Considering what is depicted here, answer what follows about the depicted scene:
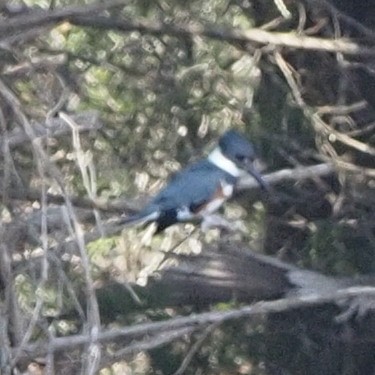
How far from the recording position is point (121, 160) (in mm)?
4879

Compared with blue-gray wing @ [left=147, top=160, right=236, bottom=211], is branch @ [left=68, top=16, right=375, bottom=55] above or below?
above

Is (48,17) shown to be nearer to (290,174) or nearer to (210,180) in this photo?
(290,174)

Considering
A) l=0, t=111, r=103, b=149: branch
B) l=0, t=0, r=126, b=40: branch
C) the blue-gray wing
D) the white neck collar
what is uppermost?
l=0, t=0, r=126, b=40: branch

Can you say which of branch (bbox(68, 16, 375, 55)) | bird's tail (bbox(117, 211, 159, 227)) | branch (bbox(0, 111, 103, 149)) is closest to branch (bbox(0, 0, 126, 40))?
branch (bbox(0, 111, 103, 149))

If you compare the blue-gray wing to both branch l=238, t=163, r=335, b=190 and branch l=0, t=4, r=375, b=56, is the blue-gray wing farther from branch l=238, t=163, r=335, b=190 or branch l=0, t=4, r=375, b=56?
branch l=0, t=4, r=375, b=56

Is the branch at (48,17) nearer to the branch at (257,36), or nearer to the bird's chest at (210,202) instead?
the branch at (257,36)

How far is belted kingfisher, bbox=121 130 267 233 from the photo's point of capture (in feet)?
14.1

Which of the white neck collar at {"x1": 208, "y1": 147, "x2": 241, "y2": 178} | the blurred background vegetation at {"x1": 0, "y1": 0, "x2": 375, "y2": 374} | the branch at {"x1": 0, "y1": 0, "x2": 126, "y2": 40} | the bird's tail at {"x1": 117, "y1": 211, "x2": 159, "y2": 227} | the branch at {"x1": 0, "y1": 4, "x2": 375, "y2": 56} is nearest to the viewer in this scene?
the branch at {"x1": 0, "y1": 0, "x2": 126, "y2": 40}

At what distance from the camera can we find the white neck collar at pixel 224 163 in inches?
173

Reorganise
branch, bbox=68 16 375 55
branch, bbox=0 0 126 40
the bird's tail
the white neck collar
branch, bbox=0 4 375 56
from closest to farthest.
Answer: branch, bbox=0 0 126 40, the bird's tail, branch, bbox=0 4 375 56, branch, bbox=68 16 375 55, the white neck collar

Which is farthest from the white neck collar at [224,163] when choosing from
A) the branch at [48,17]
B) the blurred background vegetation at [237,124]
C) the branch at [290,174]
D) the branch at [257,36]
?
the branch at [48,17]

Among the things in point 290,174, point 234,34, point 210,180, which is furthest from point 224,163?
point 290,174

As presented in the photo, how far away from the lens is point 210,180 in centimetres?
446

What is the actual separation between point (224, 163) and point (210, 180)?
3.3 inches
